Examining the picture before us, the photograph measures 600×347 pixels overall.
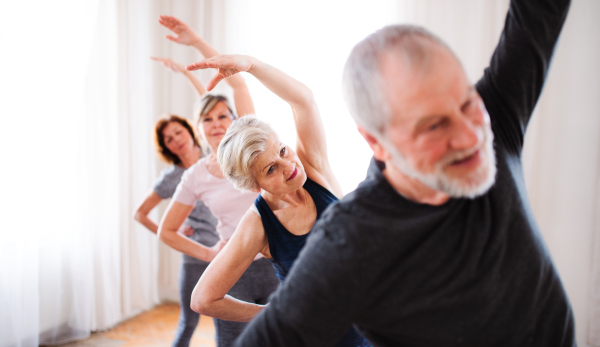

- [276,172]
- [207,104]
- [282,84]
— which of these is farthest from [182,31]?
[276,172]

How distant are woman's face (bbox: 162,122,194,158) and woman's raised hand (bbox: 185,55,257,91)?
62.5 inches

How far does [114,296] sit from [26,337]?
759 mm

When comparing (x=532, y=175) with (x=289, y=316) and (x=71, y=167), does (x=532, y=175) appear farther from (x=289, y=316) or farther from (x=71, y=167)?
(x=71, y=167)

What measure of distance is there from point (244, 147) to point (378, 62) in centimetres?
73

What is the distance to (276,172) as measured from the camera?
1.33 metres

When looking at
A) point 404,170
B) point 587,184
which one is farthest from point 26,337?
point 587,184

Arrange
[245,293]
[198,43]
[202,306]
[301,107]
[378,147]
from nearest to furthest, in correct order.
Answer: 1. [378,147]
2. [202,306]
3. [301,107]
4. [198,43]
5. [245,293]

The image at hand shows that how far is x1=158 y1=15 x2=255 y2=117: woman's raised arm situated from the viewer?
182cm

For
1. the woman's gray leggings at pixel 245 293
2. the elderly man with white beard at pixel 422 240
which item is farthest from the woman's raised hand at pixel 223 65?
the woman's gray leggings at pixel 245 293

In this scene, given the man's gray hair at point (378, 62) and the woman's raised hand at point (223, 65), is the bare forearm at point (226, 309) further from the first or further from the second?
the man's gray hair at point (378, 62)

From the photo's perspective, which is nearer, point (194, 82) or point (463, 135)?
point (463, 135)

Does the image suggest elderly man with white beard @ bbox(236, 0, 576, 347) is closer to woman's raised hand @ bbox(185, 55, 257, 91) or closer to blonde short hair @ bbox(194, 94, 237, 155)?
woman's raised hand @ bbox(185, 55, 257, 91)

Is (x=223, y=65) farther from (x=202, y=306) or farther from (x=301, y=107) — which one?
(x=202, y=306)

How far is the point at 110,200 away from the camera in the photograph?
11.7 ft
